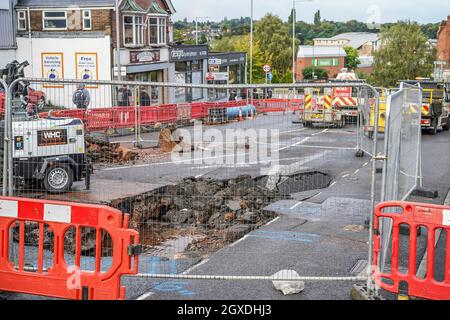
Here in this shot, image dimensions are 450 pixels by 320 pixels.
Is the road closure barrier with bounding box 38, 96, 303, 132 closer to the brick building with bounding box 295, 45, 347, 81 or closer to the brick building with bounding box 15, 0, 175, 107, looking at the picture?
the brick building with bounding box 15, 0, 175, 107

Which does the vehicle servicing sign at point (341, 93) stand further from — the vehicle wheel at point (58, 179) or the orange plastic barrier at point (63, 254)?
the orange plastic barrier at point (63, 254)

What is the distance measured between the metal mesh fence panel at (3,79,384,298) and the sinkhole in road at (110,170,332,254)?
3cm

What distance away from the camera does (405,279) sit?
6812 millimetres

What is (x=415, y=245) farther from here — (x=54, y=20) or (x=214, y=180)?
(x=54, y=20)

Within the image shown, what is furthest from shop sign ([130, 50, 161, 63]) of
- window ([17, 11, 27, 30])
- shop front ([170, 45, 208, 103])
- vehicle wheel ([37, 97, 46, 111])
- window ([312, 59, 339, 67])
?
window ([312, 59, 339, 67])

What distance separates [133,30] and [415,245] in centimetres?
3415

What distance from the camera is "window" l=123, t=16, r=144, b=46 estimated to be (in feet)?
126

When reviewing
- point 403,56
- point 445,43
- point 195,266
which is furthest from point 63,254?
point 445,43

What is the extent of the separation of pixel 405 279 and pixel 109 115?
886 cm

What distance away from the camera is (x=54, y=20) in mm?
37562

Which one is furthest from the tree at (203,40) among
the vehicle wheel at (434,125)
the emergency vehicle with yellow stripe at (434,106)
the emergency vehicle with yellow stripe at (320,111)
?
the emergency vehicle with yellow stripe at (320,111)
